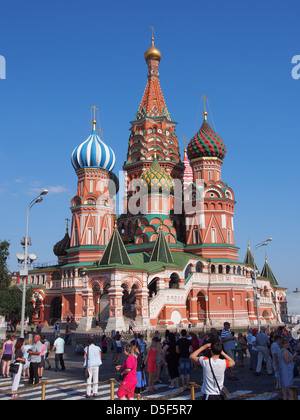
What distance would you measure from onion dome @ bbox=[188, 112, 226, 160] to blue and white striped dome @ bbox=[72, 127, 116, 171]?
8252 millimetres

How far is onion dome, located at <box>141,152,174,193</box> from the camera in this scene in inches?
1593

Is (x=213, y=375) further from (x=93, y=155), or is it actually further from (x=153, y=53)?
(x=153, y=53)

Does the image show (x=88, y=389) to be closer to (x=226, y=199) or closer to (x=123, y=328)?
(x=123, y=328)

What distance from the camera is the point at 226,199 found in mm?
39094

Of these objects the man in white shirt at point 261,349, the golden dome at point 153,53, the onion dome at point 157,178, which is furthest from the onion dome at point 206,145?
the man in white shirt at point 261,349

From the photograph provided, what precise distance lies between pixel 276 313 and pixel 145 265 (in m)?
20.8

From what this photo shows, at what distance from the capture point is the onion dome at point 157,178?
40469 mm

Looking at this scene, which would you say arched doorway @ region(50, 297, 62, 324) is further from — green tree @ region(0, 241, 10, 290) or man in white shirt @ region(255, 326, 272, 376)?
man in white shirt @ region(255, 326, 272, 376)

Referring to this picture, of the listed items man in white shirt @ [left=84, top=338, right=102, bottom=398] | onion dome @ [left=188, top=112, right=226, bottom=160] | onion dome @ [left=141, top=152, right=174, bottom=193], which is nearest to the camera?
man in white shirt @ [left=84, top=338, right=102, bottom=398]

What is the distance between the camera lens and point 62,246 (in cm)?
4538

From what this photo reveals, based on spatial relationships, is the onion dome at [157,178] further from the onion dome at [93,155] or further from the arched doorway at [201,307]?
the arched doorway at [201,307]

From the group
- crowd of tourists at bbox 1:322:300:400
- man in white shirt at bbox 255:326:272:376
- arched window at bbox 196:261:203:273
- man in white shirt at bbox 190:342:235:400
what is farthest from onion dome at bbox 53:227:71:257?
man in white shirt at bbox 190:342:235:400

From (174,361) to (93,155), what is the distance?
107 ft
